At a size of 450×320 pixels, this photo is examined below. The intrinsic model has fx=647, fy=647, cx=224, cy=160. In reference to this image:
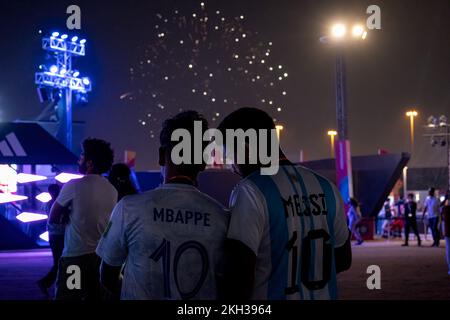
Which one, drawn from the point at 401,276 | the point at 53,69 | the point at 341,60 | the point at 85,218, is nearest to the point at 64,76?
the point at 53,69

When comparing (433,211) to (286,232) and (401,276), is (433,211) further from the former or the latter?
(286,232)

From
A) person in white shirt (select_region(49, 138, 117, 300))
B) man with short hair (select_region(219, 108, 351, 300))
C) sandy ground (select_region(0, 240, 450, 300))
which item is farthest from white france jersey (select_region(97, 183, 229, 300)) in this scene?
sandy ground (select_region(0, 240, 450, 300))

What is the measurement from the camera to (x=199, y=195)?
3.41 meters

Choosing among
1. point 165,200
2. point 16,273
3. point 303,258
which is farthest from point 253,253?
point 16,273

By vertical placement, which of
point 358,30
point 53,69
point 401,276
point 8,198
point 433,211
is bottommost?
point 401,276

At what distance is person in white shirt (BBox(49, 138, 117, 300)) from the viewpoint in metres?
5.54

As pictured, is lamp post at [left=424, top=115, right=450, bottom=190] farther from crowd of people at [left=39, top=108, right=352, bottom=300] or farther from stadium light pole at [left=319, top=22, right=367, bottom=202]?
crowd of people at [left=39, top=108, right=352, bottom=300]

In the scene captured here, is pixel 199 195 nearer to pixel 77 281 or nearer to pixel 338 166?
pixel 77 281

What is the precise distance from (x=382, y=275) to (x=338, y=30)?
12.9m

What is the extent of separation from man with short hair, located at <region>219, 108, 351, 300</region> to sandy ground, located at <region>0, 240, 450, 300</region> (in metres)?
6.78

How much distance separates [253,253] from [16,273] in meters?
12.4

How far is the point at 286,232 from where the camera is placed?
334 centimetres

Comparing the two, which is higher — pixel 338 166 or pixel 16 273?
pixel 338 166

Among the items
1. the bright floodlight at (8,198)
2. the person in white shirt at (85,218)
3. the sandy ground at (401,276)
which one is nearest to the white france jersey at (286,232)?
the person in white shirt at (85,218)
